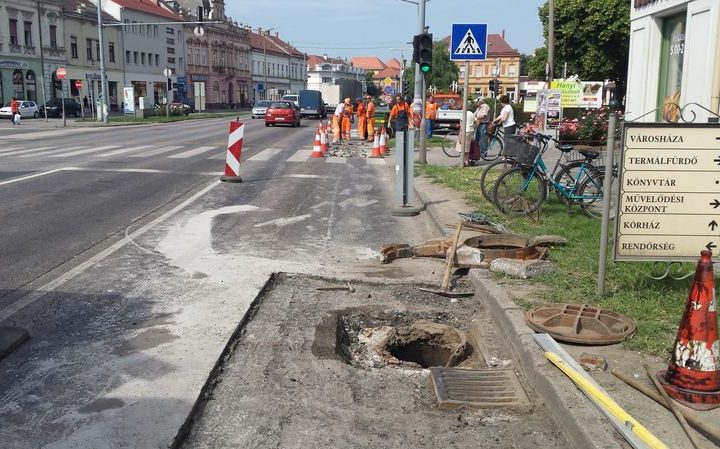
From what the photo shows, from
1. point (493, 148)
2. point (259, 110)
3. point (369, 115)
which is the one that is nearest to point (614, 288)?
point (493, 148)

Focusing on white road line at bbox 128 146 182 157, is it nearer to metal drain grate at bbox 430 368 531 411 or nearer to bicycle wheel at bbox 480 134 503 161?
bicycle wheel at bbox 480 134 503 161

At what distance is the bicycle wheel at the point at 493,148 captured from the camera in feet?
61.0

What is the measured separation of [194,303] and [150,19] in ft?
238

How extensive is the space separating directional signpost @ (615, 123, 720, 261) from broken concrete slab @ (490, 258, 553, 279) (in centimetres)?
116

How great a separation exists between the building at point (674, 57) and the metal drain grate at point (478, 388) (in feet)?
30.8

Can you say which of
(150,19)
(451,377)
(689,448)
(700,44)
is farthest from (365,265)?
(150,19)

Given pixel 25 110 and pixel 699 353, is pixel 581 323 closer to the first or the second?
pixel 699 353

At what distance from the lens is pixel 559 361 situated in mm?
4059

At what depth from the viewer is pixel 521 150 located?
9422 mm

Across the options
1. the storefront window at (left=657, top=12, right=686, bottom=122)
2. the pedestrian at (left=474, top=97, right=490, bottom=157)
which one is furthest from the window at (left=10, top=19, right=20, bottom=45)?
the storefront window at (left=657, top=12, right=686, bottom=122)

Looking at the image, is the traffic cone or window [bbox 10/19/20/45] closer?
the traffic cone

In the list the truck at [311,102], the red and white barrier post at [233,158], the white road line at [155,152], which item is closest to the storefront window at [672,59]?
the red and white barrier post at [233,158]

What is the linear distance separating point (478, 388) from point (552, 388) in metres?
0.53

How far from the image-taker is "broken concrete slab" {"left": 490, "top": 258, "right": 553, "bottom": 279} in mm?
6281
